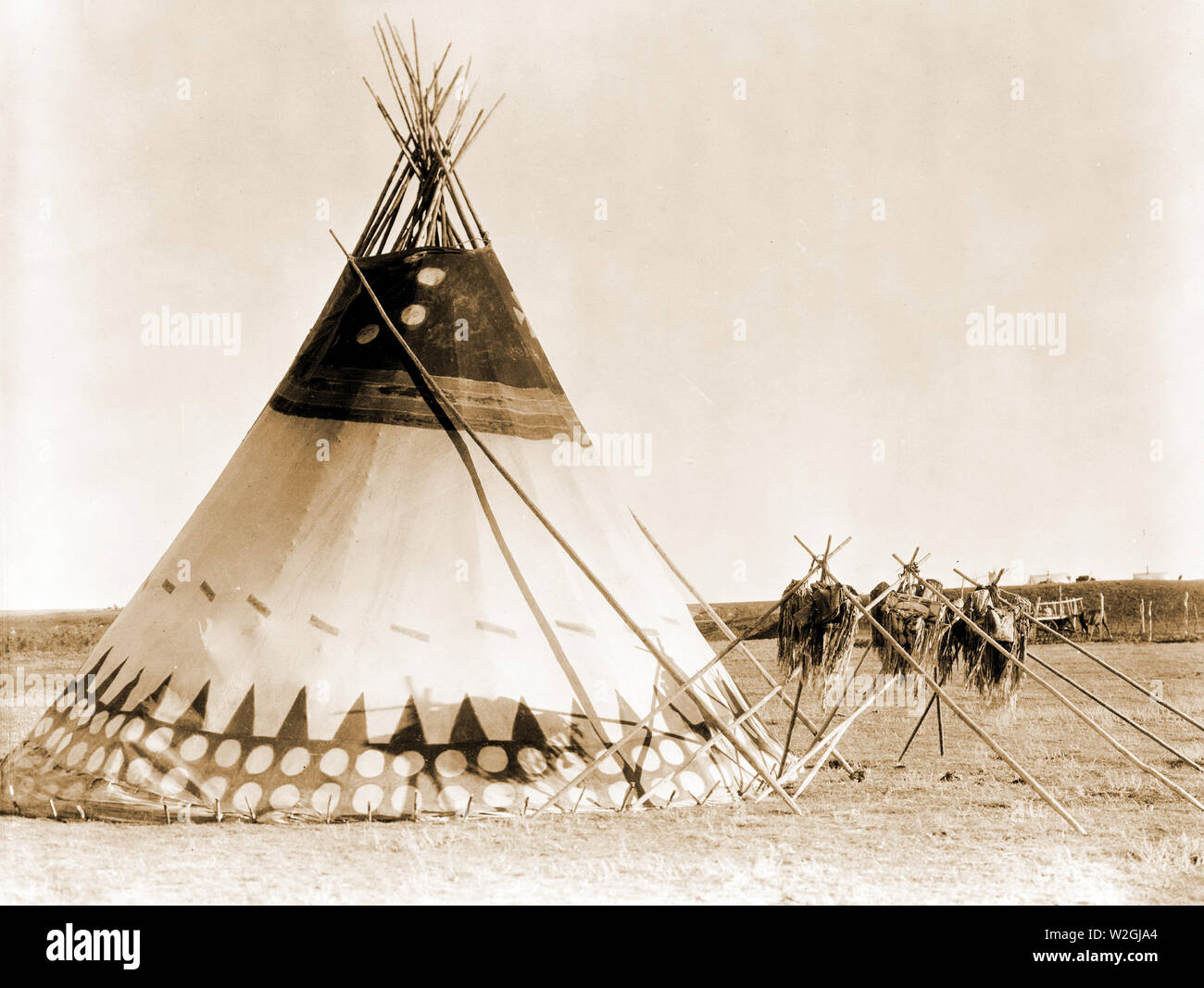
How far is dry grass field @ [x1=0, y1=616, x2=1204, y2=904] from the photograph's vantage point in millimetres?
6582

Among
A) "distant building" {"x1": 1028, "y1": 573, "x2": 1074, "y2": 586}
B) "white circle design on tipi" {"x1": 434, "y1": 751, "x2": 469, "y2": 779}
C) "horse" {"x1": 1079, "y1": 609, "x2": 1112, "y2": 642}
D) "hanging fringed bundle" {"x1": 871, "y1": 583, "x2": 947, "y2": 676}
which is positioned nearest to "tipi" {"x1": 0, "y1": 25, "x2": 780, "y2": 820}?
"white circle design on tipi" {"x1": 434, "y1": 751, "x2": 469, "y2": 779}

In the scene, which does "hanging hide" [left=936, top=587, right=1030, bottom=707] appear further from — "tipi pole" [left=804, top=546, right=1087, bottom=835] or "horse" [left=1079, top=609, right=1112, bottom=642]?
"horse" [left=1079, top=609, right=1112, bottom=642]

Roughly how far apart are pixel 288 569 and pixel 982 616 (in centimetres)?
547

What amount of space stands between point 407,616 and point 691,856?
287 centimetres

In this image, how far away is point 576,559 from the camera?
9.08m

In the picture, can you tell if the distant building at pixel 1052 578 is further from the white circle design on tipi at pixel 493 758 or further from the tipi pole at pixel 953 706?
the white circle design on tipi at pixel 493 758

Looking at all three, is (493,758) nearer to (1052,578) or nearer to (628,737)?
(628,737)

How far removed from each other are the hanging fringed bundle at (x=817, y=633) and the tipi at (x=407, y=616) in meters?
0.75

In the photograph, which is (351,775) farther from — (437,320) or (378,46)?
(378,46)

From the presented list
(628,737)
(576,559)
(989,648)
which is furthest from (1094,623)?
(628,737)

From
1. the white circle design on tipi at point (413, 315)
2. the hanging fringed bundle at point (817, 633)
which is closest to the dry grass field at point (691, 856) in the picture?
the hanging fringed bundle at point (817, 633)

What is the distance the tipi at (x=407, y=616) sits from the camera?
855 centimetres

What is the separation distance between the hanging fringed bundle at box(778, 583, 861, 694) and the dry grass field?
3.27ft

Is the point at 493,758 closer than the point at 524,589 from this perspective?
Yes
